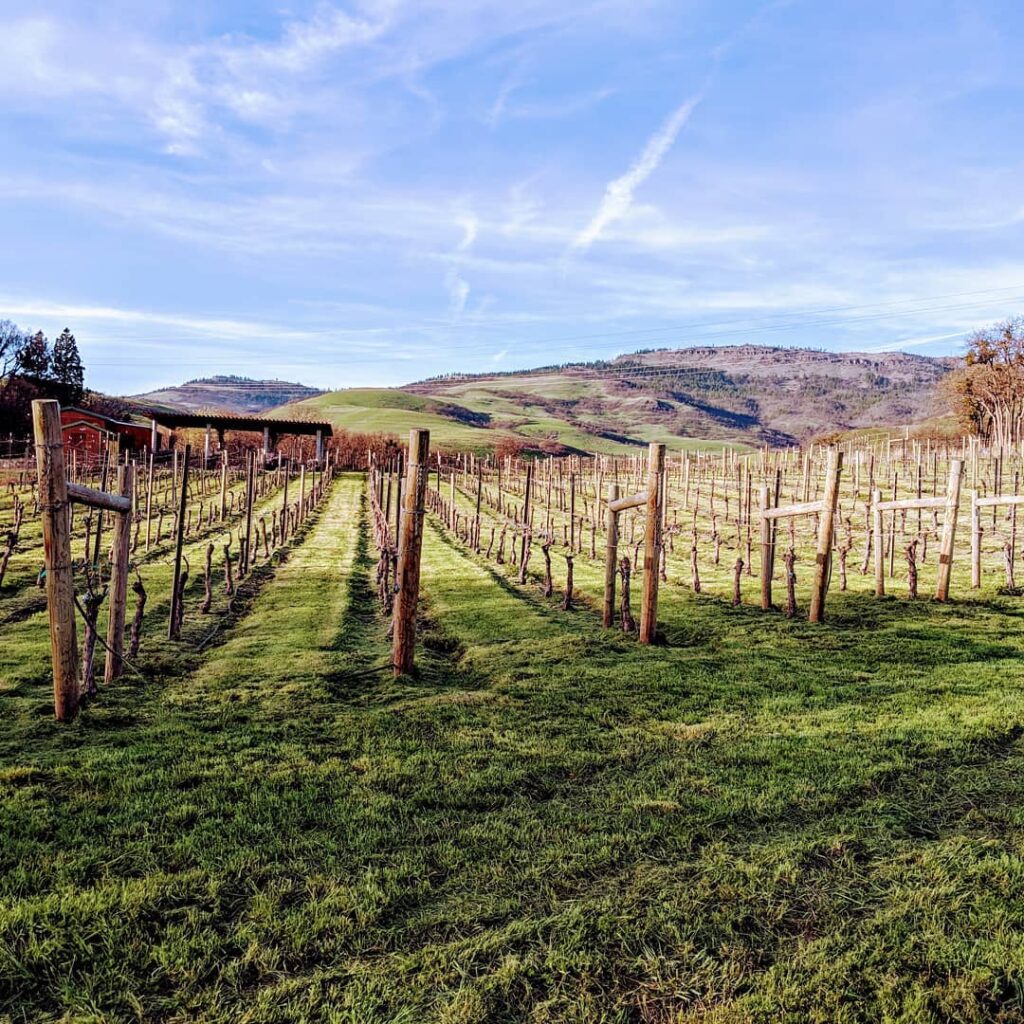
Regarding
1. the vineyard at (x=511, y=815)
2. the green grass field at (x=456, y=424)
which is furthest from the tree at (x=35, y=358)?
the vineyard at (x=511, y=815)

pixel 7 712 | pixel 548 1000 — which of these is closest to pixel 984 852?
pixel 548 1000

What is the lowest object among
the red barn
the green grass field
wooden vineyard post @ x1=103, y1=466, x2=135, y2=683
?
wooden vineyard post @ x1=103, y1=466, x2=135, y2=683

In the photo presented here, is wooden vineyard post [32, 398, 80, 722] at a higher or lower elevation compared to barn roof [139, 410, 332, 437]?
lower

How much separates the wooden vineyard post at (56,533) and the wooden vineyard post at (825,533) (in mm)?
10621

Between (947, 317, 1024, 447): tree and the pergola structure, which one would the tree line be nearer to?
the pergola structure

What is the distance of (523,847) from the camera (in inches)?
183

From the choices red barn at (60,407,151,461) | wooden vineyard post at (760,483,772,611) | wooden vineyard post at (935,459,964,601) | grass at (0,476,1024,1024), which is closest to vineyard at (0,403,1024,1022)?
grass at (0,476,1024,1024)

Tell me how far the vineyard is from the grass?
0.07 feet

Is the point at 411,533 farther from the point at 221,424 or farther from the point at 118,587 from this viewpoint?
the point at 221,424

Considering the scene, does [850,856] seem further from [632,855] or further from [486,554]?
[486,554]

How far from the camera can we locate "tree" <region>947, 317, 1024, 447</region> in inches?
2154

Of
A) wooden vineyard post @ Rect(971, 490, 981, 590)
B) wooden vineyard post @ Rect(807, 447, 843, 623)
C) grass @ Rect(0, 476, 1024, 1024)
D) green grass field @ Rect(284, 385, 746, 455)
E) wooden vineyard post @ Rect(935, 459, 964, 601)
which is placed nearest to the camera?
grass @ Rect(0, 476, 1024, 1024)

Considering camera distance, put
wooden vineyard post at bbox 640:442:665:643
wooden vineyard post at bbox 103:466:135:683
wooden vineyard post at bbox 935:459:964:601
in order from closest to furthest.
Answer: wooden vineyard post at bbox 103:466:135:683 → wooden vineyard post at bbox 640:442:665:643 → wooden vineyard post at bbox 935:459:964:601

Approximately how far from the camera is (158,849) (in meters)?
4.55
